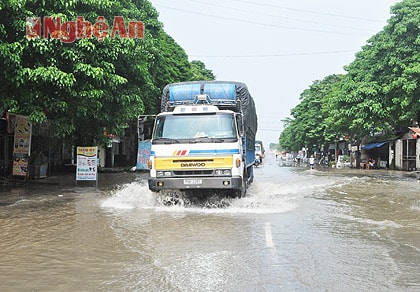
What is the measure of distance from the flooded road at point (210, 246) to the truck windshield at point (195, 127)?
1727 mm

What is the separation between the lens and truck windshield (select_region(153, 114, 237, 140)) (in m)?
10.4

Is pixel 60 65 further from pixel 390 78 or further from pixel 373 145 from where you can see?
pixel 373 145

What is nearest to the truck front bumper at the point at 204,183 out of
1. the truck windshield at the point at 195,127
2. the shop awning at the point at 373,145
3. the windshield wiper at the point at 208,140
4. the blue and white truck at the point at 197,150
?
the blue and white truck at the point at 197,150

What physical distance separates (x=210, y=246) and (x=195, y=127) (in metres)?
4.42

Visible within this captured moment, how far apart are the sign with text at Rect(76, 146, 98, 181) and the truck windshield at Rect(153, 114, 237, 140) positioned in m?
6.20

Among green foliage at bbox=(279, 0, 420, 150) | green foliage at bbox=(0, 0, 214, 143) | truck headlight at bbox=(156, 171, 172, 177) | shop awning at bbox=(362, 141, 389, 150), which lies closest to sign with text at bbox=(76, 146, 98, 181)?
green foliage at bbox=(0, 0, 214, 143)

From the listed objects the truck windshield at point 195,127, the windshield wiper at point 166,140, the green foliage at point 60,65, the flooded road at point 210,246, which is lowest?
the flooded road at point 210,246

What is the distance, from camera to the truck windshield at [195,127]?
10367 millimetres

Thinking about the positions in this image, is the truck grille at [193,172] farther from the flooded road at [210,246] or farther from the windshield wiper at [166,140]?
the flooded road at [210,246]

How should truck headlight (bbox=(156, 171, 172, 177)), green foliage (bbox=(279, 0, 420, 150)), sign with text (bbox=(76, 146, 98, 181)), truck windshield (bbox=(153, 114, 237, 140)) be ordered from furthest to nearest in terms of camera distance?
green foliage (bbox=(279, 0, 420, 150)) → sign with text (bbox=(76, 146, 98, 181)) → truck windshield (bbox=(153, 114, 237, 140)) → truck headlight (bbox=(156, 171, 172, 177))

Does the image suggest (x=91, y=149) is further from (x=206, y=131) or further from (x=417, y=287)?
(x=417, y=287)

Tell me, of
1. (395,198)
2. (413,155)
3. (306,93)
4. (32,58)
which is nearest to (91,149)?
(32,58)

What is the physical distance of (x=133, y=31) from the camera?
52.7 ft

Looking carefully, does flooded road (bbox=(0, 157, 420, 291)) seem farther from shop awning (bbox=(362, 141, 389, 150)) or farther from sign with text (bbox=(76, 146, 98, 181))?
shop awning (bbox=(362, 141, 389, 150))
